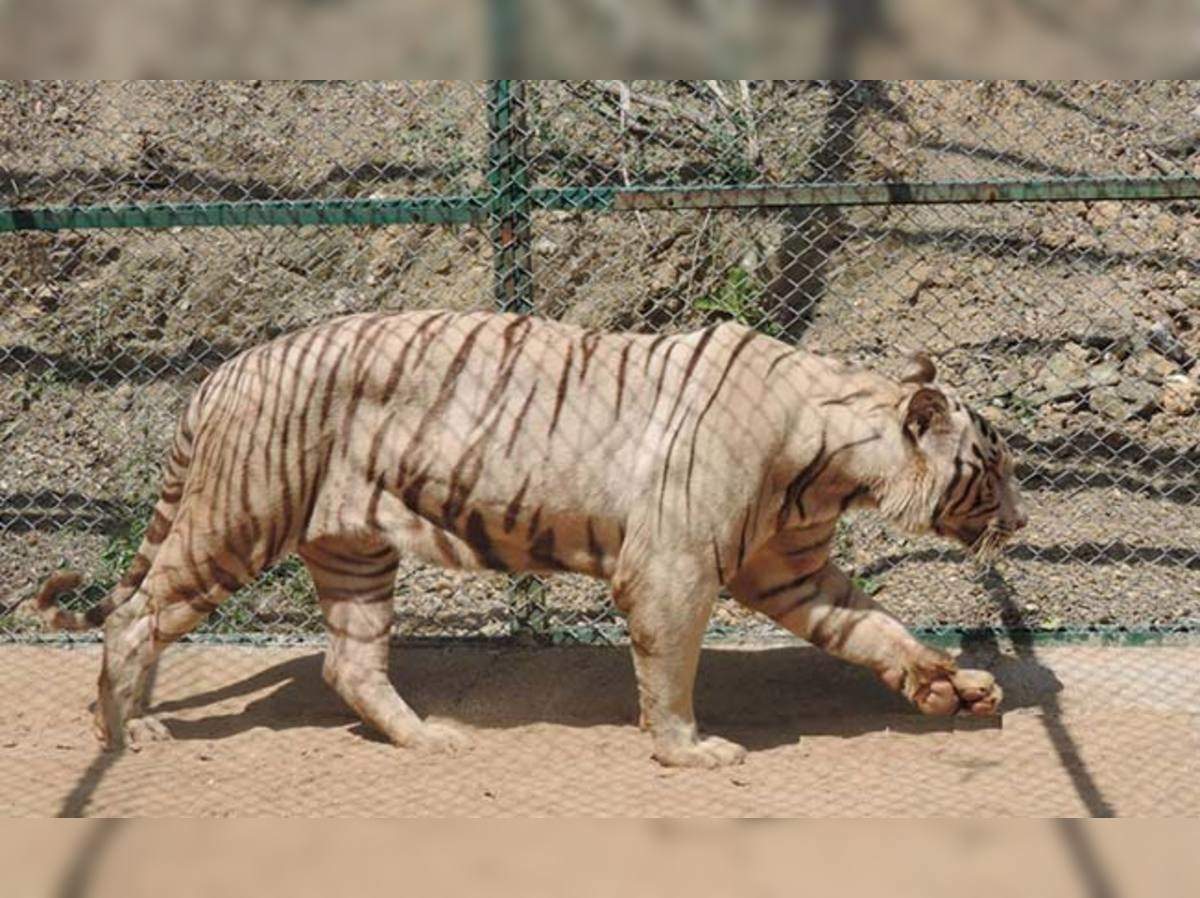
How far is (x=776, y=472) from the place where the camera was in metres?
4.73

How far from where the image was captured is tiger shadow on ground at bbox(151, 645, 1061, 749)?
5078mm

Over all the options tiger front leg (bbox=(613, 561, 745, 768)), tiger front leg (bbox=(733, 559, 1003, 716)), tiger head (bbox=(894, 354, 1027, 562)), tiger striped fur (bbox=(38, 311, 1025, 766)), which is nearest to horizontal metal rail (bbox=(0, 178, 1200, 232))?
tiger striped fur (bbox=(38, 311, 1025, 766))

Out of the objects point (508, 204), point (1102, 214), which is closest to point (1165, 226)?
point (1102, 214)

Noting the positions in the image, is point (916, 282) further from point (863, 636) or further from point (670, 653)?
point (670, 653)

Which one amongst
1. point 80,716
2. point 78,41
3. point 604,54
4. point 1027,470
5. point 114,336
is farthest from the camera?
point 114,336

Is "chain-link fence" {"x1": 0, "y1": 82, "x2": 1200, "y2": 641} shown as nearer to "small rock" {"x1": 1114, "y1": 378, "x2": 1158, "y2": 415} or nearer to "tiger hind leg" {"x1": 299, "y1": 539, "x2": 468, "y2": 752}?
"small rock" {"x1": 1114, "y1": 378, "x2": 1158, "y2": 415}

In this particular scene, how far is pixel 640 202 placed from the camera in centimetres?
537

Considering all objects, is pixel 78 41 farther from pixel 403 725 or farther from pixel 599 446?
pixel 403 725

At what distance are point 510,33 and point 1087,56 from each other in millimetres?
1057

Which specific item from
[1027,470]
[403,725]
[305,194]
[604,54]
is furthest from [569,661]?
[604,54]

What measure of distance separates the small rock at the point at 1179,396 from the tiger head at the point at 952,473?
190 centimetres

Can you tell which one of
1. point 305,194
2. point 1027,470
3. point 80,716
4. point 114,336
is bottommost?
point 80,716

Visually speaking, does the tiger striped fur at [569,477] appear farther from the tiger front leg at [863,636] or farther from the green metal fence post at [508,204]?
the green metal fence post at [508,204]

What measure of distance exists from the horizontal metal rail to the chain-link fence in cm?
122
